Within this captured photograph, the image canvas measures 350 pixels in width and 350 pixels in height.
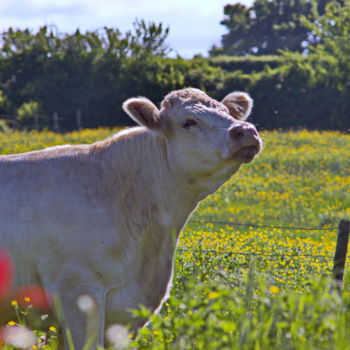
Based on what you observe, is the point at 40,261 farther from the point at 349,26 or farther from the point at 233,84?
the point at 349,26

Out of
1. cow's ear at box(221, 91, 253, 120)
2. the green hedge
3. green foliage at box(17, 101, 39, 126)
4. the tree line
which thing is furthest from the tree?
cow's ear at box(221, 91, 253, 120)

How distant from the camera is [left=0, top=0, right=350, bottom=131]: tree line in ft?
118

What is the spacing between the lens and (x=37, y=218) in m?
4.86

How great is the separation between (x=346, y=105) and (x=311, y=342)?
110 ft

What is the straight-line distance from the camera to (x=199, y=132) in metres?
5.27

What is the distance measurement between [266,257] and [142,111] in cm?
344

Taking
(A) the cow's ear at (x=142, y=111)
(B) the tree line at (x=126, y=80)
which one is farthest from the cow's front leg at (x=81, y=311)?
(B) the tree line at (x=126, y=80)

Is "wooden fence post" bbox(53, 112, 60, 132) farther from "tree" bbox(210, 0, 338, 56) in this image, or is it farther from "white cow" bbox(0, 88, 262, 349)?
"tree" bbox(210, 0, 338, 56)

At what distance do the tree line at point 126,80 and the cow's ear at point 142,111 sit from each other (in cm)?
2922

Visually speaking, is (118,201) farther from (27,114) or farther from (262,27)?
(262,27)

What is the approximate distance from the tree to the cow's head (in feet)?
247

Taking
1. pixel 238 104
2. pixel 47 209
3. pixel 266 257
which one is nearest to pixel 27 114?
pixel 266 257

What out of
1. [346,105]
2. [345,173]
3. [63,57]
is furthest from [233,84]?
[345,173]

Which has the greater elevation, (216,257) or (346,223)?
(346,223)
